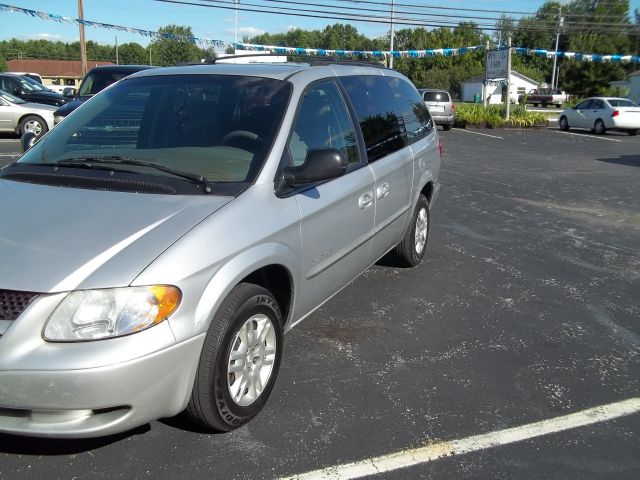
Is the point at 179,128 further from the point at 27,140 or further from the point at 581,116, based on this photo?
the point at 581,116

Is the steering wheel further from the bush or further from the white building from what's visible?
the white building

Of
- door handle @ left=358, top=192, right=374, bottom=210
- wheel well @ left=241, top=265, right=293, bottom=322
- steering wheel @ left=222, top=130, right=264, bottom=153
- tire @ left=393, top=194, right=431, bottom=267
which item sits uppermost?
steering wheel @ left=222, top=130, right=264, bottom=153

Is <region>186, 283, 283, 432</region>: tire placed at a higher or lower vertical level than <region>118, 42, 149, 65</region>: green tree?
lower

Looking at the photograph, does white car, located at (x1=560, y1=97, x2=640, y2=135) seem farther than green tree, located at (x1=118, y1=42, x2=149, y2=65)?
No

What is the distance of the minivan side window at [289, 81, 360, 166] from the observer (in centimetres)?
361

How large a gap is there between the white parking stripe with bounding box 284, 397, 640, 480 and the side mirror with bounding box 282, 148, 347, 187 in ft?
4.87

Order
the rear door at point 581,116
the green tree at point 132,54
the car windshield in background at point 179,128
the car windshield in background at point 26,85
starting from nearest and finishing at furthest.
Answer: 1. the car windshield in background at point 179,128
2. the car windshield in background at point 26,85
3. the rear door at point 581,116
4. the green tree at point 132,54

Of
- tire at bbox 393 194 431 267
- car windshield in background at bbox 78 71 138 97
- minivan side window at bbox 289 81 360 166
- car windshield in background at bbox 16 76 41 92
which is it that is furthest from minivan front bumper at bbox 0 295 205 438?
car windshield in background at bbox 16 76 41 92

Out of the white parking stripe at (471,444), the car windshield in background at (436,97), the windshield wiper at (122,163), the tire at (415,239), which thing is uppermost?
the car windshield in background at (436,97)

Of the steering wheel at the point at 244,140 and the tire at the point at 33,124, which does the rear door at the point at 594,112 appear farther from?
the steering wheel at the point at 244,140

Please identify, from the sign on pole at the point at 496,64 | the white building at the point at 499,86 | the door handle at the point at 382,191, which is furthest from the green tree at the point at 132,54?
the door handle at the point at 382,191

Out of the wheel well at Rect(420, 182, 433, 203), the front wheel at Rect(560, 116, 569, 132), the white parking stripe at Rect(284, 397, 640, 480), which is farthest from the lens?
the front wheel at Rect(560, 116, 569, 132)

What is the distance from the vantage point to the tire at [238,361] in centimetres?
273

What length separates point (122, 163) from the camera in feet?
11.1
